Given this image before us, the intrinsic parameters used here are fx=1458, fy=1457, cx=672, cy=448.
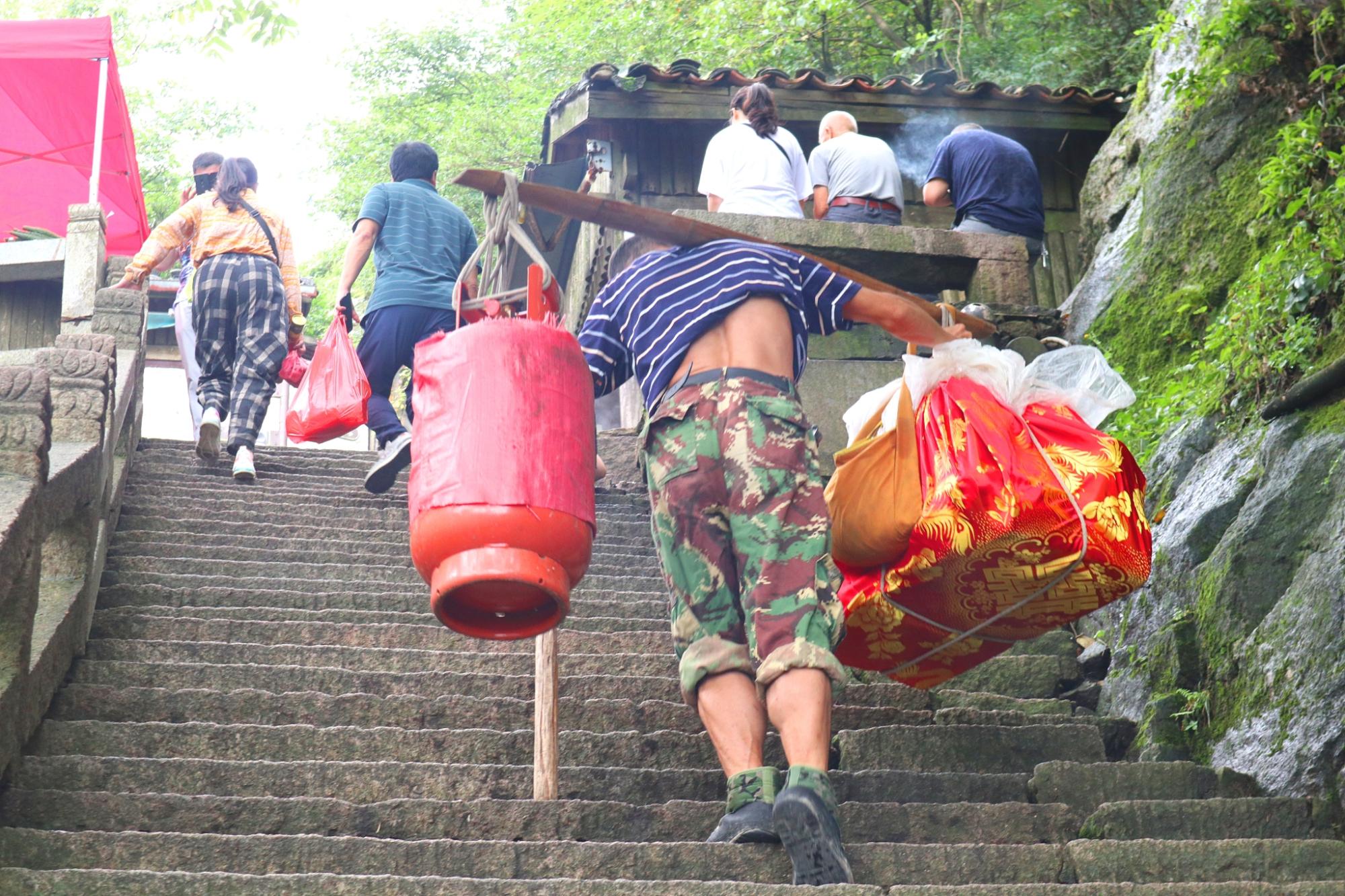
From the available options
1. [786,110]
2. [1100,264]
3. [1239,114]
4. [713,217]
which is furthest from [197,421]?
[1239,114]

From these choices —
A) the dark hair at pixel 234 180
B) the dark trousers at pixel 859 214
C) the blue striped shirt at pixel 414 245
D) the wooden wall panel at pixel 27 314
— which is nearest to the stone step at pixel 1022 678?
the blue striped shirt at pixel 414 245

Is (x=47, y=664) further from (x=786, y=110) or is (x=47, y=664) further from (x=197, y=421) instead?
→ (x=786, y=110)

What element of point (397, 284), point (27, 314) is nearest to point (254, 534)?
point (397, 284)

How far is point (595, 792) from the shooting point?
4074 millimetres

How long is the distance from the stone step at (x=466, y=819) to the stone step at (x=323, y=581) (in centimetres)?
220

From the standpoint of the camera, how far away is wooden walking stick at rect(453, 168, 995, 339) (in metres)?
3.93

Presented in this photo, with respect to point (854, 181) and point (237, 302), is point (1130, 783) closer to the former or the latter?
point (854, 181)

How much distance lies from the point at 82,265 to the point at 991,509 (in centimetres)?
707

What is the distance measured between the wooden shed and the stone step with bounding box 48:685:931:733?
620 cm

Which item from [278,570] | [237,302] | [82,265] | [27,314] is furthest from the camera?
[27,314]

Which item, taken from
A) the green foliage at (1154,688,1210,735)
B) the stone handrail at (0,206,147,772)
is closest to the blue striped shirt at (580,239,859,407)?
the stone handrail at (0,206,147,772)

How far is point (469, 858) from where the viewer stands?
336cm

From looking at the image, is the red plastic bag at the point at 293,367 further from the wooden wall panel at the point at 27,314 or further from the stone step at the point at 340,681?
the wooden wall panel at the point at 27,314

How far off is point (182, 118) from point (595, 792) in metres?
23.7
